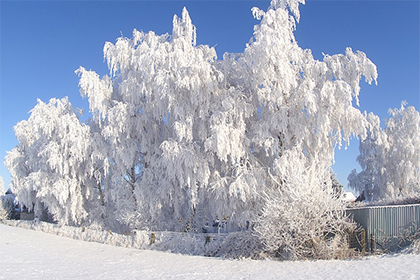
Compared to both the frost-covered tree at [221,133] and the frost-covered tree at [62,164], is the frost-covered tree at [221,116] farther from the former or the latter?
the frost-covered tree at [62,164]

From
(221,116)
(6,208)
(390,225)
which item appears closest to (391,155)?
(221,116)

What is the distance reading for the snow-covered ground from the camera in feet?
28.9

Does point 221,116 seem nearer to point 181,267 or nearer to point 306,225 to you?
point 306,225

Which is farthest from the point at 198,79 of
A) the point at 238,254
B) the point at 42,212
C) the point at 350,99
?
the point at 42,212

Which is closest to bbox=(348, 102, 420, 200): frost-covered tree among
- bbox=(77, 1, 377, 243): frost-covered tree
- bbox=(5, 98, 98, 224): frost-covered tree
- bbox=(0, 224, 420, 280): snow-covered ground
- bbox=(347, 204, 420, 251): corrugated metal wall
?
bbox=(77, 1, 377, 243): frost-covered tree

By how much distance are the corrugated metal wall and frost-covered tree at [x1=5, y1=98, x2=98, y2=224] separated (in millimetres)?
14504

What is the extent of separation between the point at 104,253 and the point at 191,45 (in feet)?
36.1

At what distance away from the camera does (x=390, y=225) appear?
11.1 m

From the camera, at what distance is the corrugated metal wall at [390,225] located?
430 inches

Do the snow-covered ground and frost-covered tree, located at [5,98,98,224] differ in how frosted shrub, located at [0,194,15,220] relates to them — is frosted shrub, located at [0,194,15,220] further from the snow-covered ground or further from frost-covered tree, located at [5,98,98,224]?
the snow-covered ground

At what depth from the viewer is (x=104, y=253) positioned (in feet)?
46.8

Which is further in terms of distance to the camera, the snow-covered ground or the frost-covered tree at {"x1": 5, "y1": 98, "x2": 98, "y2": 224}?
the frost-covered tree at {"x1": 5, "y1": 98, "x2": 98, "y2": 224}

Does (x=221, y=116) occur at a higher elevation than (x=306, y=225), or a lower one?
higher

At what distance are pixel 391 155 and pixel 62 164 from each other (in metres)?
24.8
